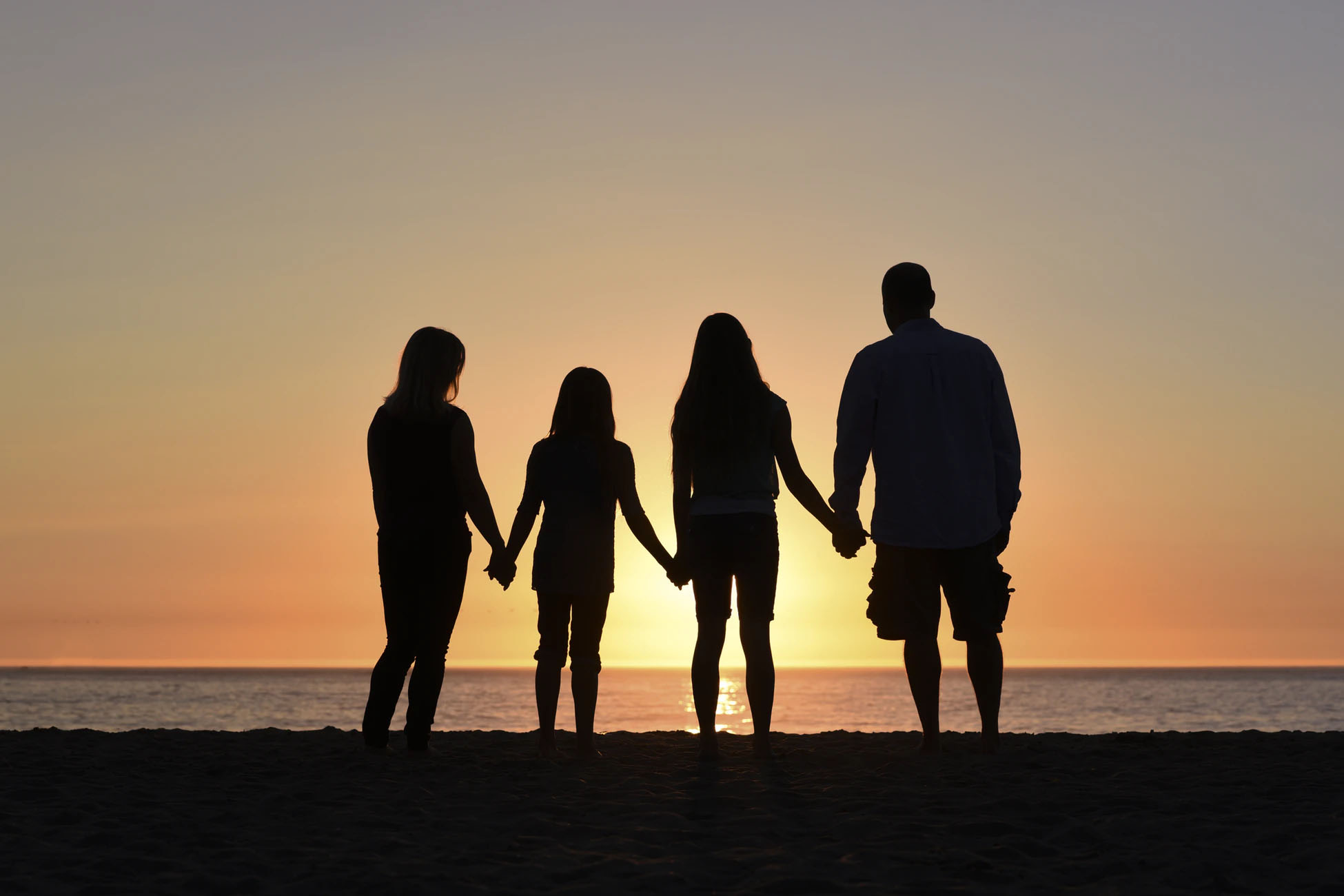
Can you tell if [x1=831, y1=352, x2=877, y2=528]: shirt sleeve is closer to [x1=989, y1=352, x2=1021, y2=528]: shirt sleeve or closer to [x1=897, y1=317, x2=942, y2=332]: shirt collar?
[x1=897, y1=317, x2=942, y2=332]: shirt collar

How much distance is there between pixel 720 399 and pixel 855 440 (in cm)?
74

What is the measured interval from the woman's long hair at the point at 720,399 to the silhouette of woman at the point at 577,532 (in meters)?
0.63

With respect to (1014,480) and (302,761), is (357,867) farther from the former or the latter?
→ (1014,480)

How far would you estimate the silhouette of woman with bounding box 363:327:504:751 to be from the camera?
6.71 m

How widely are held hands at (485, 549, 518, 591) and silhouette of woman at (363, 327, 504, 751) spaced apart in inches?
2.7

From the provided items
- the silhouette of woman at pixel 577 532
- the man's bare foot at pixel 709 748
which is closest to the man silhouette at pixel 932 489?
the man's bare foot at pixel 709 748

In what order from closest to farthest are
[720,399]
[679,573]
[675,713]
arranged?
[720,399], [679,573], [675,713]

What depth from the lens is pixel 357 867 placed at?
13.4 feet

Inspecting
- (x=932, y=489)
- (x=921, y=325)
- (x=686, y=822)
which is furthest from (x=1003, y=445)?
(x=686, y=822)

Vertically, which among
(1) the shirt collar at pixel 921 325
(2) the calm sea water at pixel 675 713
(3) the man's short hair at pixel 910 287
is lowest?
(2) the calm sea water at pixel 675 713

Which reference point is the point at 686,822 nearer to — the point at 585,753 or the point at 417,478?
the point at 585,753

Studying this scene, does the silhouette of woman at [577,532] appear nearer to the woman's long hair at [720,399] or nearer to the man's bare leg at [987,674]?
the woman's long hair at [720,399]

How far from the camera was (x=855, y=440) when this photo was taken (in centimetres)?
623

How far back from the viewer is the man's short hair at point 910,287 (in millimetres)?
6441
